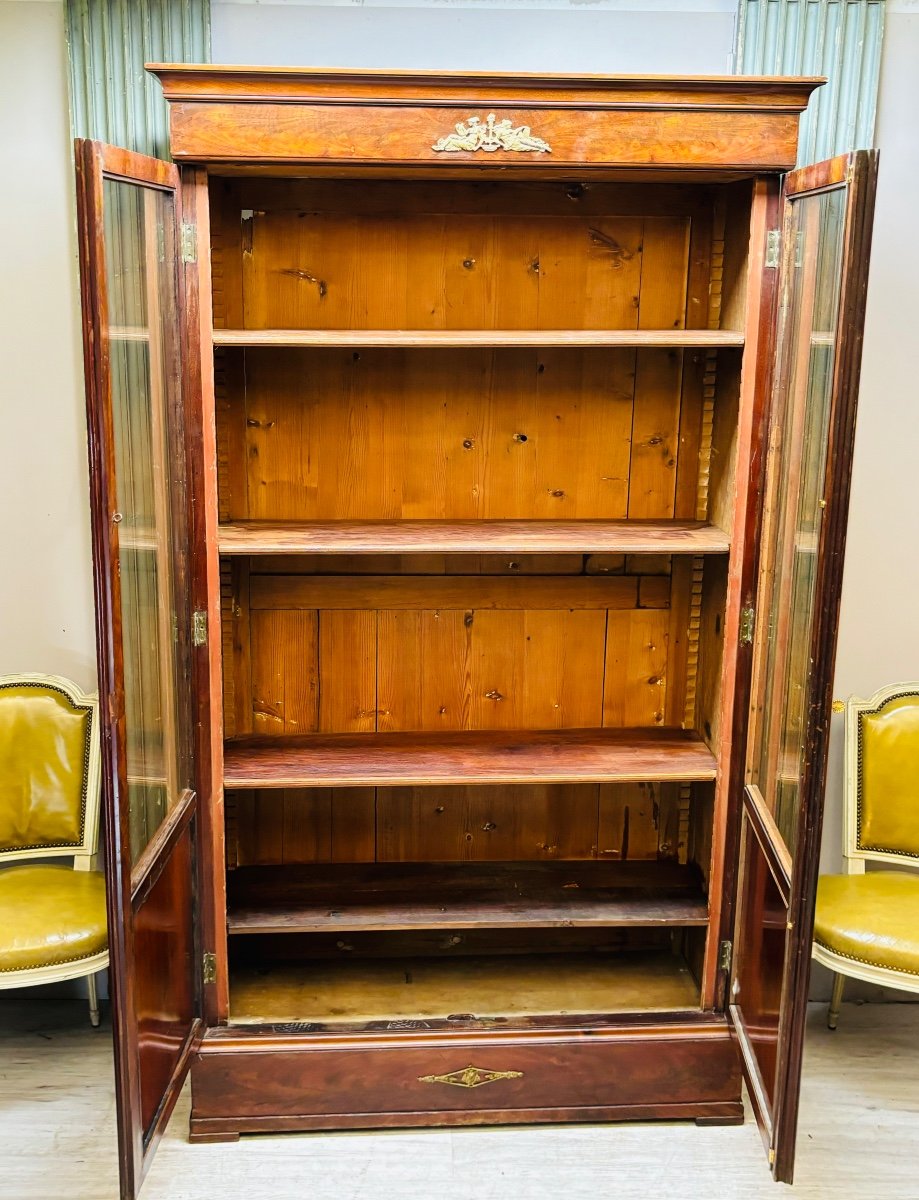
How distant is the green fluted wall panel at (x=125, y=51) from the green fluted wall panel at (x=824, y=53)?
140 cm

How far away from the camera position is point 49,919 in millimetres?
2850

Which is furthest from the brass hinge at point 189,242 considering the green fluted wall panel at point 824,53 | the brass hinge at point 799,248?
the green fluted wall panel at point 824,53

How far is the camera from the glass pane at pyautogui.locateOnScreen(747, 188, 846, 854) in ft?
7.46

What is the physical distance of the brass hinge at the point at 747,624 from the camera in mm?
2736

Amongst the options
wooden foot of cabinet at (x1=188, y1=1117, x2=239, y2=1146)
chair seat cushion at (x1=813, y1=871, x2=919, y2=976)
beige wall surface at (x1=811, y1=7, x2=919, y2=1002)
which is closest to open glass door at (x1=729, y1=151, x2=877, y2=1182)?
chair seat cushion at (x1=813, y1=871, x2=919, y2=976)

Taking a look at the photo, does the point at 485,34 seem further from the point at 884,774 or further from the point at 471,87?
the point at 884,774

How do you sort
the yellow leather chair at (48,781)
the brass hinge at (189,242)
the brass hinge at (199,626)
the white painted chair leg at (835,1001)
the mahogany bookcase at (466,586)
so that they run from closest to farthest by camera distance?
1. the mahogany bookcase at (466,586)
2. the brass hinge at (189,242)
3. the brass hinge at (199,626)
4. the yellow leather chair at (48,781)
5. the white painted chair leg at (835,1001)

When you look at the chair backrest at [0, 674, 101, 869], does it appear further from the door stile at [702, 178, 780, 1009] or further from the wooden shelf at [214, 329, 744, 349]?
the door stile at [702, 178, 780, 1009]

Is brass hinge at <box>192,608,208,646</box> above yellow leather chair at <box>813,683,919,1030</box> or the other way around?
above

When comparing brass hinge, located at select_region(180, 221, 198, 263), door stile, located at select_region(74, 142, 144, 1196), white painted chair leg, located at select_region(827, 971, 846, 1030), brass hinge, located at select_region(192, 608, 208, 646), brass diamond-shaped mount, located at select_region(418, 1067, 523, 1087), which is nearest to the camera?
door stile, located at select_region(74, 142, 144, 1196)

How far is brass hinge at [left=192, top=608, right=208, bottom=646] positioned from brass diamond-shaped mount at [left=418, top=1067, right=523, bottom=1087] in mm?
1199

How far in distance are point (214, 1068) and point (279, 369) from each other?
1.77 meters

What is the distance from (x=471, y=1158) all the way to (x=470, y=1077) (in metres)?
0.18

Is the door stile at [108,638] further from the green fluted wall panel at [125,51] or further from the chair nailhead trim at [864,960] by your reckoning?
the chair nailhead trim at [864,960]
